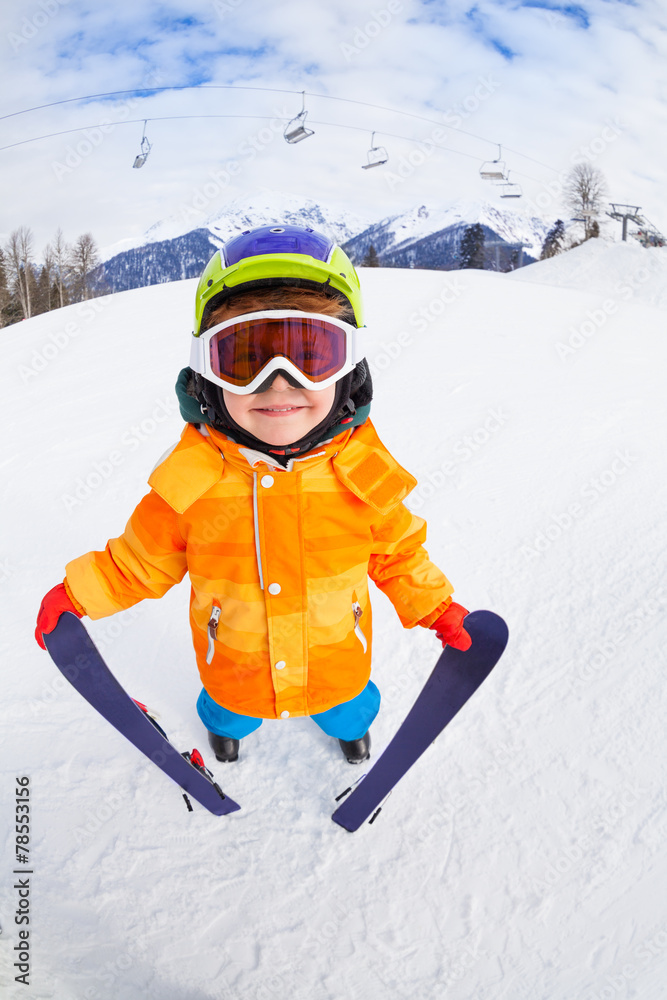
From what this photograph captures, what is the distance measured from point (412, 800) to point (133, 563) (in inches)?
43.7

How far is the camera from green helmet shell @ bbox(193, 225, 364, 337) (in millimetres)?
1333

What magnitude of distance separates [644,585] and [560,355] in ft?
10.9

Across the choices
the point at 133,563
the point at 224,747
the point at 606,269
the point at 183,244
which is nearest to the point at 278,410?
the point at 133,563

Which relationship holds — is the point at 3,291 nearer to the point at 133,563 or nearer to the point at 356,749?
the point at 133,563

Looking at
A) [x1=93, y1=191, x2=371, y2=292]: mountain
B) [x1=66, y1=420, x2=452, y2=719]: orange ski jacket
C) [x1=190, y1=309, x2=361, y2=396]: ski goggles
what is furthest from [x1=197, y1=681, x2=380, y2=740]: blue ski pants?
[x1=93, y1=191, x2=371, y2=292]: mountain

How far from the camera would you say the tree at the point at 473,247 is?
38.9m

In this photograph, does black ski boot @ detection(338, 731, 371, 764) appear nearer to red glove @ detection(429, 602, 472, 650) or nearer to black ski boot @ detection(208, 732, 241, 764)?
black ski boot @ detection(208, 732, 241, 764)

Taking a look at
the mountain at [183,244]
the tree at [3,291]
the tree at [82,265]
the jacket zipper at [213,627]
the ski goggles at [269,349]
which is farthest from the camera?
the mountain at [183,244]

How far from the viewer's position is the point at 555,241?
1410 inches

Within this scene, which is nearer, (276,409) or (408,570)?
(276,409)

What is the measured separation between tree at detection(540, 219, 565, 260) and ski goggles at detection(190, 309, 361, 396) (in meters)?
38.5

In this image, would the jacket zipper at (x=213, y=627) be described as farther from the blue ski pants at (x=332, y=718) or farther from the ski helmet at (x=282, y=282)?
the ski helmet at (x=282, y=282)

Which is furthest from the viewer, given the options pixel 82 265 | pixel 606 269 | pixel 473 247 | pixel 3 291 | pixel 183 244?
pixel 183 244

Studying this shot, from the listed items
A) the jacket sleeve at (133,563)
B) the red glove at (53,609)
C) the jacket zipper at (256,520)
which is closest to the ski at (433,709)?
the jacket zipper at (256,520)
